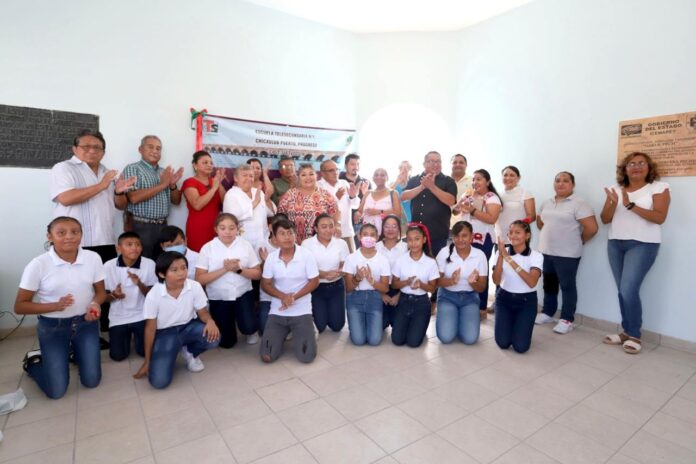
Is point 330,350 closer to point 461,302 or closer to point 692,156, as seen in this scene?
point 461,302

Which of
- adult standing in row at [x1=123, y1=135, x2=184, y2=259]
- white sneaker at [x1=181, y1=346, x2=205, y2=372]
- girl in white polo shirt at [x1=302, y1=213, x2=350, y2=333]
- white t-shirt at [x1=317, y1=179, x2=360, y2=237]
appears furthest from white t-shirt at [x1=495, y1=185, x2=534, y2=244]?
adult standing in row at [x1=123, y1=135, x2=184, y2=259]

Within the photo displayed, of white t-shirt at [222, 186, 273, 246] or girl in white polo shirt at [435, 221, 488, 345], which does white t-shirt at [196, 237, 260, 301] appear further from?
girl in white polo shirt at [435, 221, 488, 345]

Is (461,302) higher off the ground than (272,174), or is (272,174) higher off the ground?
(272,174)

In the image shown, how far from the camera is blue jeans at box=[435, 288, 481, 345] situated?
347cm

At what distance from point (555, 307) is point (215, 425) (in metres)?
3.53

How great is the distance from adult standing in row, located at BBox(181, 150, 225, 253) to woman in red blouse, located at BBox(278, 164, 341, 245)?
0.66 m

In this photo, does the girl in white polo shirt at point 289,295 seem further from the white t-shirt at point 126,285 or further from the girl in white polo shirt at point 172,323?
the white t-shirt at point 126,285

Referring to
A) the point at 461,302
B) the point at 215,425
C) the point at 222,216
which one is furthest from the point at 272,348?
the point at 461,302

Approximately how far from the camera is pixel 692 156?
10.9ft

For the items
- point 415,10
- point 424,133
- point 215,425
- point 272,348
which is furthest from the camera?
point 424,133

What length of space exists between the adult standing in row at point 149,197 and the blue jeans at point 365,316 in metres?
1.82

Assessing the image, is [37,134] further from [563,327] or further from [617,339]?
[617,339]

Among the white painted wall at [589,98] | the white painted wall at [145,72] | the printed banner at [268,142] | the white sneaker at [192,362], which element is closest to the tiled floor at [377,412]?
the white sneaker at [192,362]

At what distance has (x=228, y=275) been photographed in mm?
3314
